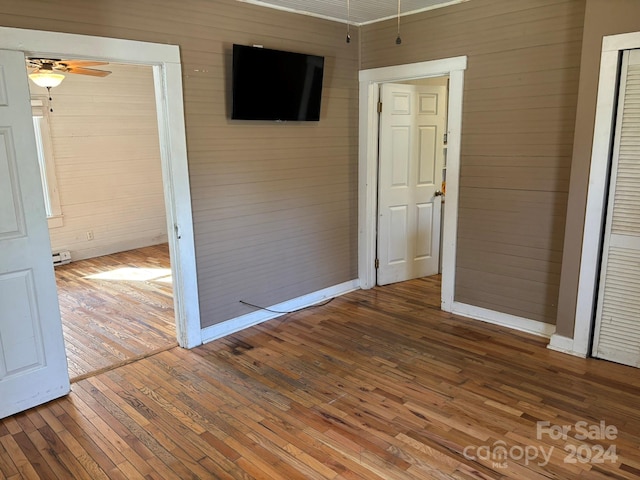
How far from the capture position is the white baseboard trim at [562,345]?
130 inches

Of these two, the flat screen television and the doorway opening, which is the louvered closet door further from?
the doorway opening

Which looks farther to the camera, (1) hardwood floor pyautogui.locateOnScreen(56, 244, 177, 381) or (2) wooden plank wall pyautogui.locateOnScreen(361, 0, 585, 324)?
(1) hardwood floor pyautogui.locateOnScreen(56, 244, 177, 381)

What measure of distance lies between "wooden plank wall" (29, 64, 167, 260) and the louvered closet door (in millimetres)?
5729

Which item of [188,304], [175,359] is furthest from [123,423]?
[188,304]

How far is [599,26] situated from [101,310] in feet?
14.8

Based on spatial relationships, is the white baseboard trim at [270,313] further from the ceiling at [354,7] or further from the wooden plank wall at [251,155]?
the ceiling at [354,7]

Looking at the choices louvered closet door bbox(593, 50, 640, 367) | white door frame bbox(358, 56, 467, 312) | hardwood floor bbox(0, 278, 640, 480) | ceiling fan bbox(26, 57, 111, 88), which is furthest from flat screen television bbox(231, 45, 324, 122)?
louvered closet door bbox(593, 50, 640, 367)

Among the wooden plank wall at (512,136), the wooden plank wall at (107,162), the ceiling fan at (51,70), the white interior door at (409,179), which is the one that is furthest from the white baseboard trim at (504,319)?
the wooden plank wall at (107,162)

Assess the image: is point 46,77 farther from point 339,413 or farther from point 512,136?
point 512,136

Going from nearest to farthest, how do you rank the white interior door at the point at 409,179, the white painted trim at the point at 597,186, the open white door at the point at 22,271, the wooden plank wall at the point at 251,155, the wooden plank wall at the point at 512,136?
the open white door at the point at 22,271, the white painted trim at the point at 597,186, the wooden plank wall at the point at 251,155, the wooden plank wall at the point at 512,136, the white interior door at the point at 409,179

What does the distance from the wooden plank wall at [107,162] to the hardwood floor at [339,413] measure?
353cm

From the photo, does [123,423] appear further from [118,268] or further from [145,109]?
[145,109]

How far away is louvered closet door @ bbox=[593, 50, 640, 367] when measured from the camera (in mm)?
2902

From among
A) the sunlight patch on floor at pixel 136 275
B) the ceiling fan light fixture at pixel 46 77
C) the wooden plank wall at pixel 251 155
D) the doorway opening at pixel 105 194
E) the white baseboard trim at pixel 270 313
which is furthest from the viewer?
the sunlight patch on floor at pixel 136 275
